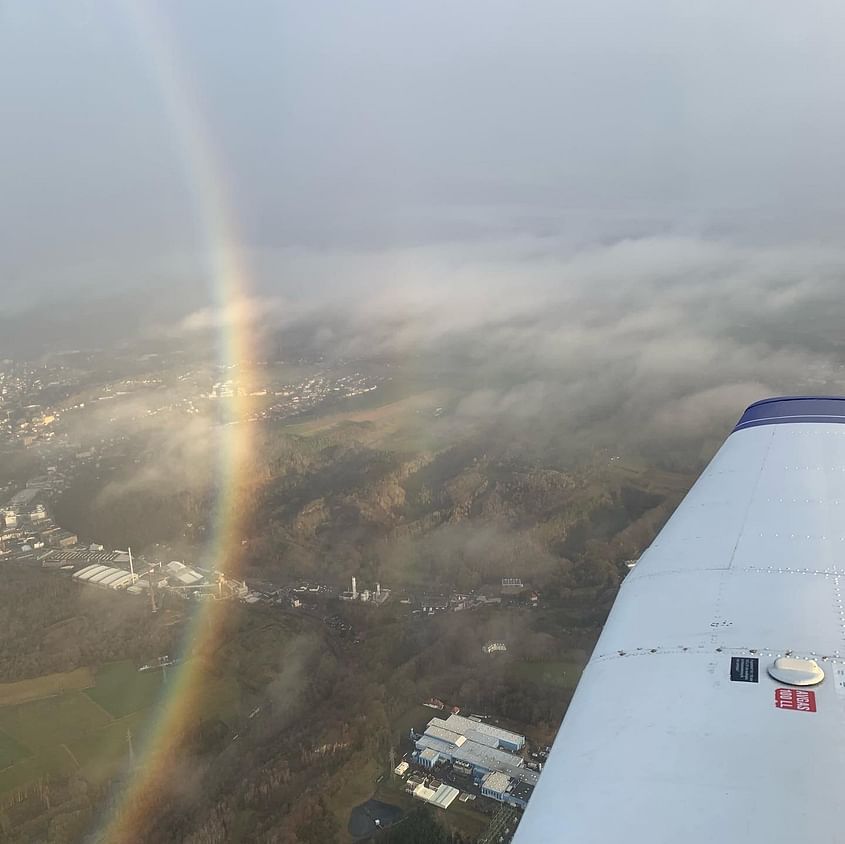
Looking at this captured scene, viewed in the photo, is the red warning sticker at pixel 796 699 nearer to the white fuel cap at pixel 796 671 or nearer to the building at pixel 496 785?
the white fuel cap at pixel 796 671

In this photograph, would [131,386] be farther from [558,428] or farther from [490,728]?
[490,728]

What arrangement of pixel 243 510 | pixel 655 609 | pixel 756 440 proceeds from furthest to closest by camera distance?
1. pixel 243 510
2. pixel 756 440
3. pixel 655 609

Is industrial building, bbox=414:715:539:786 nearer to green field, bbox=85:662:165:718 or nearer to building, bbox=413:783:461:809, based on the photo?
building, bbox=413:783:461:809

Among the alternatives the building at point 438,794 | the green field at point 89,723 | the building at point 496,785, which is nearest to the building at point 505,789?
the building at point 496,785

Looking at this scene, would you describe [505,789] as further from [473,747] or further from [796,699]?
[796,699]

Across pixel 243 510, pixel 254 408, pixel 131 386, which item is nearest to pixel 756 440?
pixel 243 510

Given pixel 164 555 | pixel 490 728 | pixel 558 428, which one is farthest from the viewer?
pixel 558 428

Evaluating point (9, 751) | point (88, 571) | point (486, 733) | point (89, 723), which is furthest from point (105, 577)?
point (486, 733)
